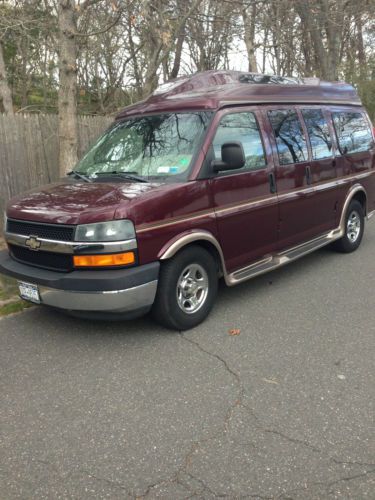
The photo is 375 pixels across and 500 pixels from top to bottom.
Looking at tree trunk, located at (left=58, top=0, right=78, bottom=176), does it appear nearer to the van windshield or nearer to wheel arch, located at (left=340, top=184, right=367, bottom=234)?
the van windshield

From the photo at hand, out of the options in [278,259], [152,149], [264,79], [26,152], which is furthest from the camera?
[26,152]

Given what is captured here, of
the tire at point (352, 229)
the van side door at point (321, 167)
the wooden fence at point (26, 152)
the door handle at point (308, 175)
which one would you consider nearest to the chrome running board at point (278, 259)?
the van side door at point (321, 167)

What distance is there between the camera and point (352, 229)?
278 inches

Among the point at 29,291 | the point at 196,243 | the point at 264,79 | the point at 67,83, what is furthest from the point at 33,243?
the point at 67,83

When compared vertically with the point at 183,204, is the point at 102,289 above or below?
below

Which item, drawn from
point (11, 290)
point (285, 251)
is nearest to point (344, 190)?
point (285, 251)

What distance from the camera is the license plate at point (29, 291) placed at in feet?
13.5

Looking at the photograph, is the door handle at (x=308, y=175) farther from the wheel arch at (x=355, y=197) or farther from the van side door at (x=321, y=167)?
the wheel arch at (x=355, y=197)

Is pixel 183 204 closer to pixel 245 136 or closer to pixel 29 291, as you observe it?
pixel 245 136

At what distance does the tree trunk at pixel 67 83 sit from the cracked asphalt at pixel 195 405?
11.5ft

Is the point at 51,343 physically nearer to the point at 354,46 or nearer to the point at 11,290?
the point at 11,290

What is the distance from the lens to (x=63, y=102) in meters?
7.50

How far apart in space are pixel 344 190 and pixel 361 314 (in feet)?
8.05

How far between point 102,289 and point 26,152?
5.58 metres
